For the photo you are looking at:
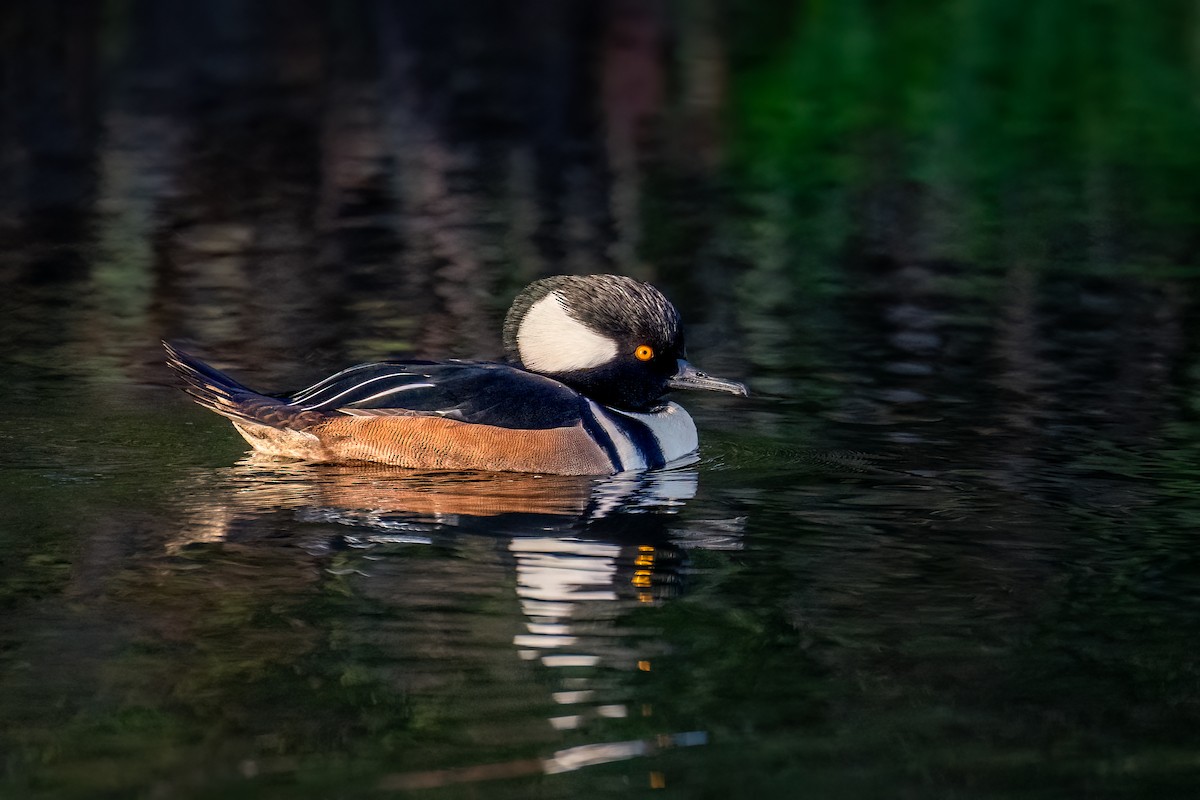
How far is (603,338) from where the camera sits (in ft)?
32.9

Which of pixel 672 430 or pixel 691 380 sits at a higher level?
pixel 691 380

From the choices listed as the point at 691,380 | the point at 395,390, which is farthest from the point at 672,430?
the point at 395,390

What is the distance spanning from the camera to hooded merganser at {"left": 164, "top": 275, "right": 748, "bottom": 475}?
9.58 meters

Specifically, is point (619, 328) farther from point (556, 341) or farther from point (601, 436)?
point (601, 436)

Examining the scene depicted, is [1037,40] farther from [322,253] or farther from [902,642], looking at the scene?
[902,642]

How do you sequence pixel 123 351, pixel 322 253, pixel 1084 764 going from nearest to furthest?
pixel 1084 764
pixel 123 351
pixel 322 253

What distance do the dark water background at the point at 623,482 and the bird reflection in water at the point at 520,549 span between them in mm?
28

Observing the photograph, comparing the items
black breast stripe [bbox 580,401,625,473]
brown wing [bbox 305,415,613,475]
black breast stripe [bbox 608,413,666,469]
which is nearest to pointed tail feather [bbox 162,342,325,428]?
brown wing [bbox 305,415,613,475]

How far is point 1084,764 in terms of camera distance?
6102 mm

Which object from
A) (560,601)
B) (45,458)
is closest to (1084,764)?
(560,601)

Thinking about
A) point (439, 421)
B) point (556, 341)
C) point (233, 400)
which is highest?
point (556, 341)

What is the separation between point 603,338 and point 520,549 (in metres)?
1.99

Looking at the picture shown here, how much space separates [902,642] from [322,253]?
9.39 m

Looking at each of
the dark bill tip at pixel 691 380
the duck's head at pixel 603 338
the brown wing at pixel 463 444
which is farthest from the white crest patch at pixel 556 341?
the brown wing at pixel 463 444
